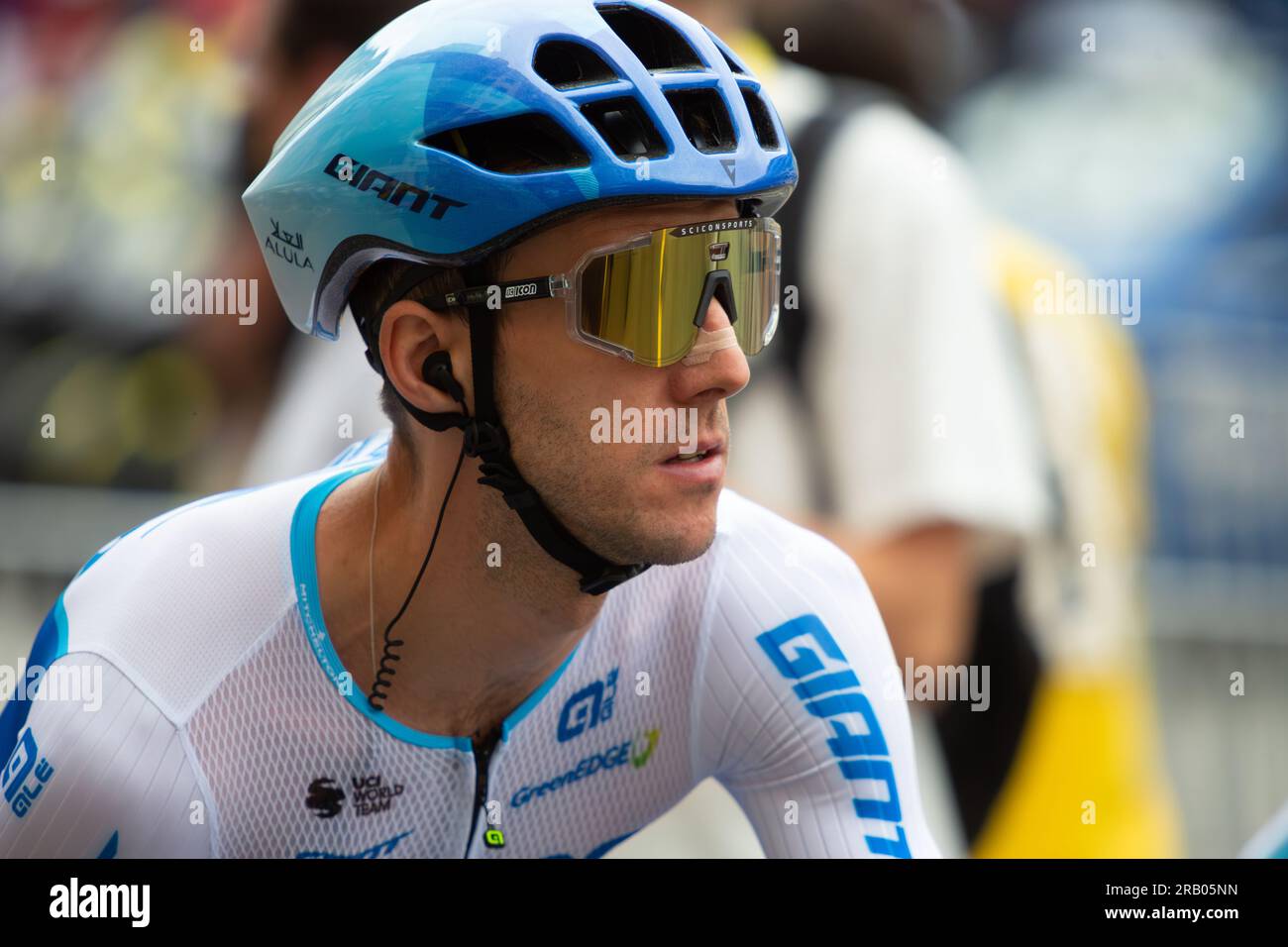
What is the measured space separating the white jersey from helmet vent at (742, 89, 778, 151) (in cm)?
70

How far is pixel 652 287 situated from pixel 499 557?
564mm

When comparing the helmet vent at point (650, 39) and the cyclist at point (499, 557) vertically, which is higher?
the helmet vent at point (650, 39)

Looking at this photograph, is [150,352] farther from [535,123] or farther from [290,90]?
[535,123]

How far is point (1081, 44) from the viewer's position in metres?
5.72

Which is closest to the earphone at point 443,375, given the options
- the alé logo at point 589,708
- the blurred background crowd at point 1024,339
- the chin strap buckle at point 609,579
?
the chin strap buckle at point 609,579

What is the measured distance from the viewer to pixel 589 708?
9.88ft

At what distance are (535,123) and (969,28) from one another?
3364 millimetres

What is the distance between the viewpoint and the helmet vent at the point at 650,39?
9.18 feet

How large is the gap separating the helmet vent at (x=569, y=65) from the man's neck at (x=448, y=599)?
2.07ft

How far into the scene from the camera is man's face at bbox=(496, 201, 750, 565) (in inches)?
104

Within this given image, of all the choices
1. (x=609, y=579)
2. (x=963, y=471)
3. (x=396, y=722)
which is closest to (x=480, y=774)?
(x=396, y=722)

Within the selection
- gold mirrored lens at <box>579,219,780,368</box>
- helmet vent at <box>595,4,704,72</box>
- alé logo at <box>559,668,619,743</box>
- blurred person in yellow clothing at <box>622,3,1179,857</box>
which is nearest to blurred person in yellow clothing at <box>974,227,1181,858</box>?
blurred person in yellow clothing at <box>622,3,1179,857</box>

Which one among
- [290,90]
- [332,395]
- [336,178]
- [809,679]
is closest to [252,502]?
[336,178]

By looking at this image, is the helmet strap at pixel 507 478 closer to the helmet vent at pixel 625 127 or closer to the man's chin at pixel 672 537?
the man's chin at pixel 672 537
